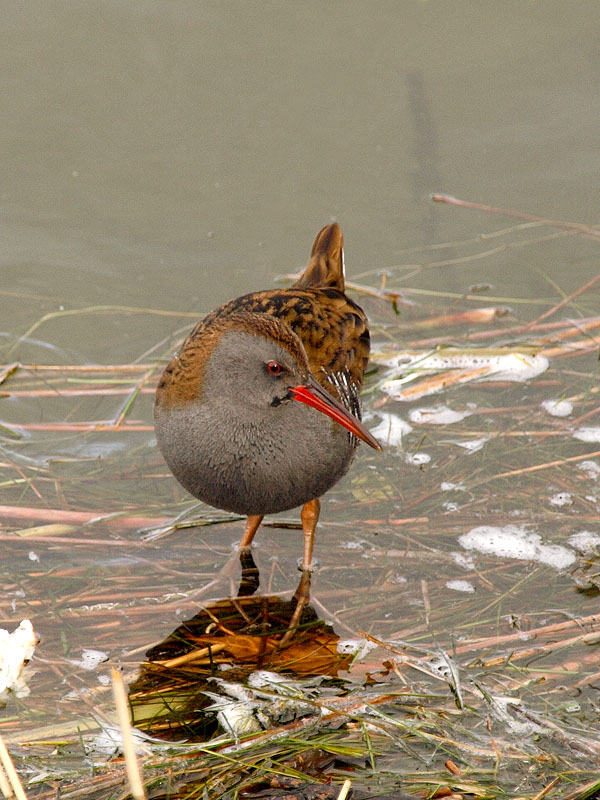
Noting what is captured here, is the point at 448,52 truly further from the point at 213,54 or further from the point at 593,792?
the point at 593,792

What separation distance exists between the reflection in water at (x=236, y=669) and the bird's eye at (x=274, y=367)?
2.92 feet

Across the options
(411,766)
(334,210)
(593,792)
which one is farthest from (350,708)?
(334,210)

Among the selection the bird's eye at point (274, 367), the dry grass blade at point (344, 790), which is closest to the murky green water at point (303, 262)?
the dry grass blade at point (344, 790)

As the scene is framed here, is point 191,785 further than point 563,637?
No

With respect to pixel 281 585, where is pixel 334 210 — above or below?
above

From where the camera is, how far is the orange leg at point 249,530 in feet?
13.2

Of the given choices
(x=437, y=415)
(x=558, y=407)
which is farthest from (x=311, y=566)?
(x=558, y=407)

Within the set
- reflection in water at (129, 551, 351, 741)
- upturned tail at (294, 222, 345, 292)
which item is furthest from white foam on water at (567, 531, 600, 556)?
upturned tail at (294, 222, 345, 292)

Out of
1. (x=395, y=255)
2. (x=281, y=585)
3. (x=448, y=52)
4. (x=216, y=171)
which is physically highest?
(x=448, y=52)

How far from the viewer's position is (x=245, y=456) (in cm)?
351

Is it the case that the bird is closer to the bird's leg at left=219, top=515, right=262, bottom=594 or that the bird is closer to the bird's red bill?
the bird's red bill

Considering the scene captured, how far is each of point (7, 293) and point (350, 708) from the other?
373 centimetres

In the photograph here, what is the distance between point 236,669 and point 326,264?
208 cm

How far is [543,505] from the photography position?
13.7 feet
